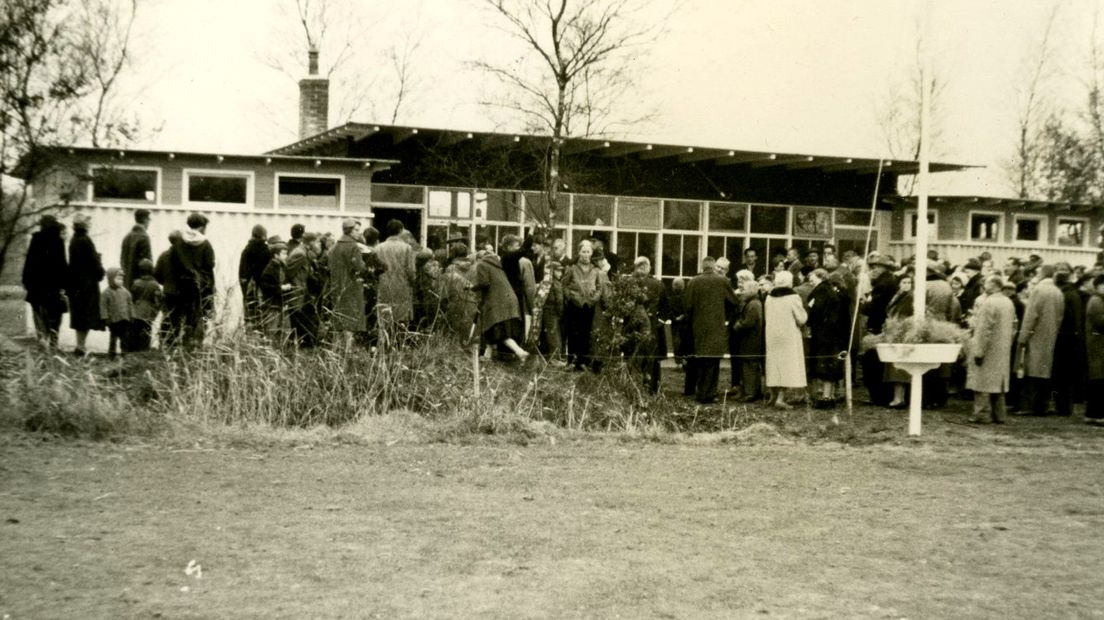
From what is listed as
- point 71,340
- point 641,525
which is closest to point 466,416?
point 641,525

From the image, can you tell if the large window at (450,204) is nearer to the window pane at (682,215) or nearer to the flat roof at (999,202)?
the window pane at (682,215)

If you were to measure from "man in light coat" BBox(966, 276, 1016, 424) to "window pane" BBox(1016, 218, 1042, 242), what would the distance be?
20129 mm

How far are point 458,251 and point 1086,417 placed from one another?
25.5 ft

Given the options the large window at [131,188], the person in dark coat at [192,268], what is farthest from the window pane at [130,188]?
the person in dark coat at [192,268]

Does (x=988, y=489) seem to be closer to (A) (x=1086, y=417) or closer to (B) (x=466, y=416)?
(B) (x=466, y=416)

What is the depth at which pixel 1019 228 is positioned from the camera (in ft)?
110

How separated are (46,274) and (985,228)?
24982mm

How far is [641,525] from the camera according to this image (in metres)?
8.20

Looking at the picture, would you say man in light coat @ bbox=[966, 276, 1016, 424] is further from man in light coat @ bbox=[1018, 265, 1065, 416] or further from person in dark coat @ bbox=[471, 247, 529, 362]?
person in dark coat @ bbox=[471, 247, 529, 362]

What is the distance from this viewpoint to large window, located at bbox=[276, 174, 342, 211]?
2380 cm

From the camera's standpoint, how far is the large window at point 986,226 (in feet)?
107

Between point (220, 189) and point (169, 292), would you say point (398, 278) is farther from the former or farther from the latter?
point (220, 189)

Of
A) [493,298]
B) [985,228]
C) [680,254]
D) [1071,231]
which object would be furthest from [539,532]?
[1071,231]

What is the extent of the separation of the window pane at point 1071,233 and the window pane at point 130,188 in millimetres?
23796
